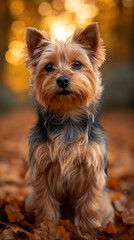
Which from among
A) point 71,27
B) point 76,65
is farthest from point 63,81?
point 71,27

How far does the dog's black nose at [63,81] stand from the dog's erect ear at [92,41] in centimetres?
71

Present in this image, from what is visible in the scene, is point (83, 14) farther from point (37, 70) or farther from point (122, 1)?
point (37, 70)

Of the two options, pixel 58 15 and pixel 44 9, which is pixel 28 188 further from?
pixel 44 9

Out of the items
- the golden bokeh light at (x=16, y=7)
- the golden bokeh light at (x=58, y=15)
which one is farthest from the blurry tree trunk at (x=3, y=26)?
the golden bokeh light at (x=16, y=7)

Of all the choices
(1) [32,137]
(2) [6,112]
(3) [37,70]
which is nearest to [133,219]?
(1) [32,137]

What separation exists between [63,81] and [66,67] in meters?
0.28

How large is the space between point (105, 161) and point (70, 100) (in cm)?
101

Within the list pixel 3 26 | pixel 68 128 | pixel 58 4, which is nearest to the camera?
pixel 68 128

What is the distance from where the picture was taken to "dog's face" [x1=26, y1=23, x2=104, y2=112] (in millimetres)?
3275

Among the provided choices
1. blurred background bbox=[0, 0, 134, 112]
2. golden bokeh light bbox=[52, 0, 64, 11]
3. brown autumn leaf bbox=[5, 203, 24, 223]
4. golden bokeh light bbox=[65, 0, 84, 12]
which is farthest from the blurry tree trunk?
brown autumn leaf bbox=[5, 203, 24, 223]

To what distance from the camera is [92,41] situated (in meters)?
3.61

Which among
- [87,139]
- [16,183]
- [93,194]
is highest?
[87,139]

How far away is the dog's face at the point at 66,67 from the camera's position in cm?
328

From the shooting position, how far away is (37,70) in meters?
3.52
